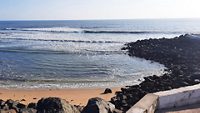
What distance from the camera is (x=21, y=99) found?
43.6ft

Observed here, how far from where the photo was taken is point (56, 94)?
1411 cm

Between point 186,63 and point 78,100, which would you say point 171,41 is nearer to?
point 186,63

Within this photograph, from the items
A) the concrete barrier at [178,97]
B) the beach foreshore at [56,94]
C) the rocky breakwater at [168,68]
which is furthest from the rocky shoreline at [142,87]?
the concrete barrier at [178,97]

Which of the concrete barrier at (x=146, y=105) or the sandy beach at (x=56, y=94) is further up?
the concrete barrier at (x=146, y=105)

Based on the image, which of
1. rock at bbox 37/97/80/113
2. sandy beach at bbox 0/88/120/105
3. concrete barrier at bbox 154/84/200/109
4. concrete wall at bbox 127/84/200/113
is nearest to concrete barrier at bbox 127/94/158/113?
concrete wall at bbox 127/84/200/113

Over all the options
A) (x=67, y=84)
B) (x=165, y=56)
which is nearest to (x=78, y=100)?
(x=67, y=84)

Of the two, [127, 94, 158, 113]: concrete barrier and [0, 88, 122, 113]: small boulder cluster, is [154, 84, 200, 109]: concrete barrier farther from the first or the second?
[0, 88, 122, 113]: small boulder cluster

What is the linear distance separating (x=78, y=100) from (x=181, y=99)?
7.27 m

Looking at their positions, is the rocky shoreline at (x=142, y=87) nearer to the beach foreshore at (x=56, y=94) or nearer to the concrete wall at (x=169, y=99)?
the beach foreshore at (x=56, y=94)

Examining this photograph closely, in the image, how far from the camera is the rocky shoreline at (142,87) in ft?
26.3

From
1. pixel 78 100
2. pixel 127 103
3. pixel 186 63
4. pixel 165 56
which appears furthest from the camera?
pixel 165 56

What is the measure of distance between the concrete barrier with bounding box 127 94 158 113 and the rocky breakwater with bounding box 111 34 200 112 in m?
4.01

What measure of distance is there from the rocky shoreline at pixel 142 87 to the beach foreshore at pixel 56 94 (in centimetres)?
69

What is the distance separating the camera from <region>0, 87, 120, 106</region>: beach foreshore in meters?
13.1
